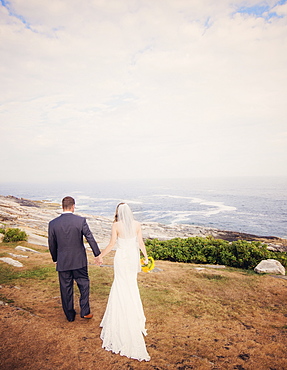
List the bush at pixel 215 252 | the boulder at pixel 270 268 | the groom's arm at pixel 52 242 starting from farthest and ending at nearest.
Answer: the bush at pixel 215 252, the boulder at pixel 270 268, the groom's arm at pixel 52 242

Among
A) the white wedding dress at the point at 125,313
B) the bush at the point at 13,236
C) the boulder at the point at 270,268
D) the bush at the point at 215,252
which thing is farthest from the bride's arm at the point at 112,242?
the bush at the point at 13,236

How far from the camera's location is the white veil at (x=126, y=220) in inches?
199

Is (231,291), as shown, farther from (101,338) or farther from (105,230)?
(105,230)

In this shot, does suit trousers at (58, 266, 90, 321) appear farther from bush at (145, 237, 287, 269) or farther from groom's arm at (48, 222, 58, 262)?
bush at (145, 237, 287, 269)

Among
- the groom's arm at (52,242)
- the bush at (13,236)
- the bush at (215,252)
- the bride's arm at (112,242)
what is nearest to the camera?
the bride's arm at (112,242)

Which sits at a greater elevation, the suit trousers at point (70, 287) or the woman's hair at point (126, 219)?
the woman's hair at point (126, 219)

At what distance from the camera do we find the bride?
14.7 ft

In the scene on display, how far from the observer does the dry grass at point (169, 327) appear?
4043 mm

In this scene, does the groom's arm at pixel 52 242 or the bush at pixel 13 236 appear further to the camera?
the bush at pixel 13 236

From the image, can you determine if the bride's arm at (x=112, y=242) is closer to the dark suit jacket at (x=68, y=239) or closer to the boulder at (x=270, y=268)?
the dark suit jacket at (x=68, y=239)

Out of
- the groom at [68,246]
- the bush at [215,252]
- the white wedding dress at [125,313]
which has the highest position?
the groom at [68,246]

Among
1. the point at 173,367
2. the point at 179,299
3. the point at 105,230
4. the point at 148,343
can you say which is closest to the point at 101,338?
the point at 148,343

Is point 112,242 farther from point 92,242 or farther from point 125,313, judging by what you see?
point 125,313

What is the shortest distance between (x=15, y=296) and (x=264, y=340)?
6.75 m
